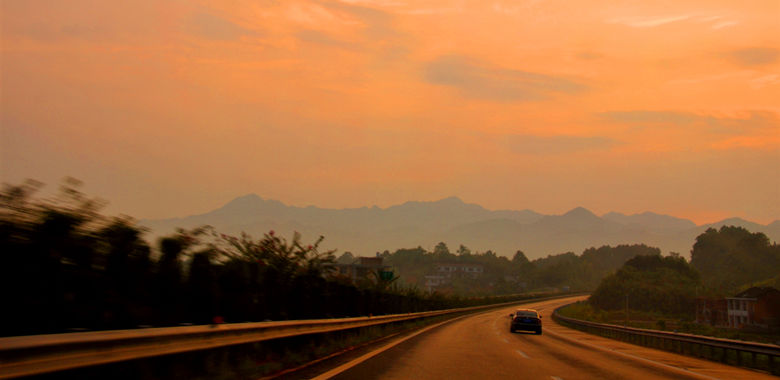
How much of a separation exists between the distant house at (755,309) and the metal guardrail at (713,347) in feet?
191

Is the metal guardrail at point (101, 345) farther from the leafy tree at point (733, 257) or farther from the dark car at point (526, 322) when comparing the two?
the leafy tree at point (733, 257)

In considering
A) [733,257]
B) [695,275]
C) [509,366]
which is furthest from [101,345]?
[733,257]

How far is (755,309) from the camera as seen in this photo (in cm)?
8712

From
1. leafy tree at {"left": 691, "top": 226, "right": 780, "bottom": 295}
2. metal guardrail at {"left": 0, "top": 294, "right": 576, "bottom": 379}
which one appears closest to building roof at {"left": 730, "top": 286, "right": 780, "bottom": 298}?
leafy tree at {"left": 691, "top": 226, "right": 780, "bottom": 295}

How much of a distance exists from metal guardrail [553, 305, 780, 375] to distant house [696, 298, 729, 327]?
7142cm

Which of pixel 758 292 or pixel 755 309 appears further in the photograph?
pixel 758 292

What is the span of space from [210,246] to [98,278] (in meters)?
3.77

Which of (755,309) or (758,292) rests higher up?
(758,292)

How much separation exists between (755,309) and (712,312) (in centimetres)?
1541

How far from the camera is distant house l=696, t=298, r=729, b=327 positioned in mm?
98312

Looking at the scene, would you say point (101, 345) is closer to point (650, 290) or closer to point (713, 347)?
point (713, 347)

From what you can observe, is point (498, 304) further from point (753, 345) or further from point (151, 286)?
point (151, 286)

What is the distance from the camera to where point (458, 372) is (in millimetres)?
13797

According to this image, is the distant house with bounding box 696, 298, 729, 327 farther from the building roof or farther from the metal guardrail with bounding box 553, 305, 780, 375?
the metal guardrail with bounding box 553, 305, 780, 375
